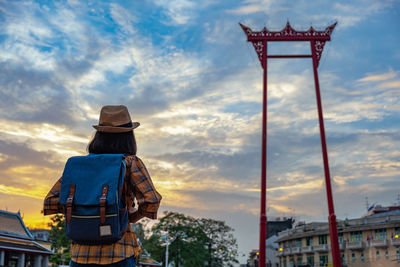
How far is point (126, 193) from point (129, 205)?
0.25 ft

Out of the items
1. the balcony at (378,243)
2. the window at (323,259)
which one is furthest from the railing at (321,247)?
the balcony at (378,243)

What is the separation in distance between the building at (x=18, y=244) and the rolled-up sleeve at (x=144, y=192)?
69.3 feet

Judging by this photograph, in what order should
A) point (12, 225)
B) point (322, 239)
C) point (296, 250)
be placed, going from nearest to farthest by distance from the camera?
point (12, 225), point (322, 239), point (296, 250)

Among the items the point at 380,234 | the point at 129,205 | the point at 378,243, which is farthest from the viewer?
the point at 380,234

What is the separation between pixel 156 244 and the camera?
40281 mm

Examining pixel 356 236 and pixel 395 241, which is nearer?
pixel 395 241

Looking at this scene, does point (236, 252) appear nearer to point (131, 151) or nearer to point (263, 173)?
point (263, 173)

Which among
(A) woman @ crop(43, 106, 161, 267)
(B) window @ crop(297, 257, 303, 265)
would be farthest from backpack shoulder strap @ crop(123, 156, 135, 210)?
(B) window @ crop(297, 257, 303, 265)

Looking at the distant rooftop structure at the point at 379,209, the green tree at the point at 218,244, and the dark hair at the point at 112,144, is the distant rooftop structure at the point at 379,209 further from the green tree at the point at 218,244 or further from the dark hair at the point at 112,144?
the dark hair at the point at 112,144

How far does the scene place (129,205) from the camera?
2500mm

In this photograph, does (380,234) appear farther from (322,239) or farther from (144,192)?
(144,192)

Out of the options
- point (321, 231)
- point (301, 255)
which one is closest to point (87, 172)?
point (321, 231)

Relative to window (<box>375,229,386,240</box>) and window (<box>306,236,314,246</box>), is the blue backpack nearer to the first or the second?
window (<box>375,229,386,240</box>)

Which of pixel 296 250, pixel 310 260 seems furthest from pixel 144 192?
pixel 296 250
